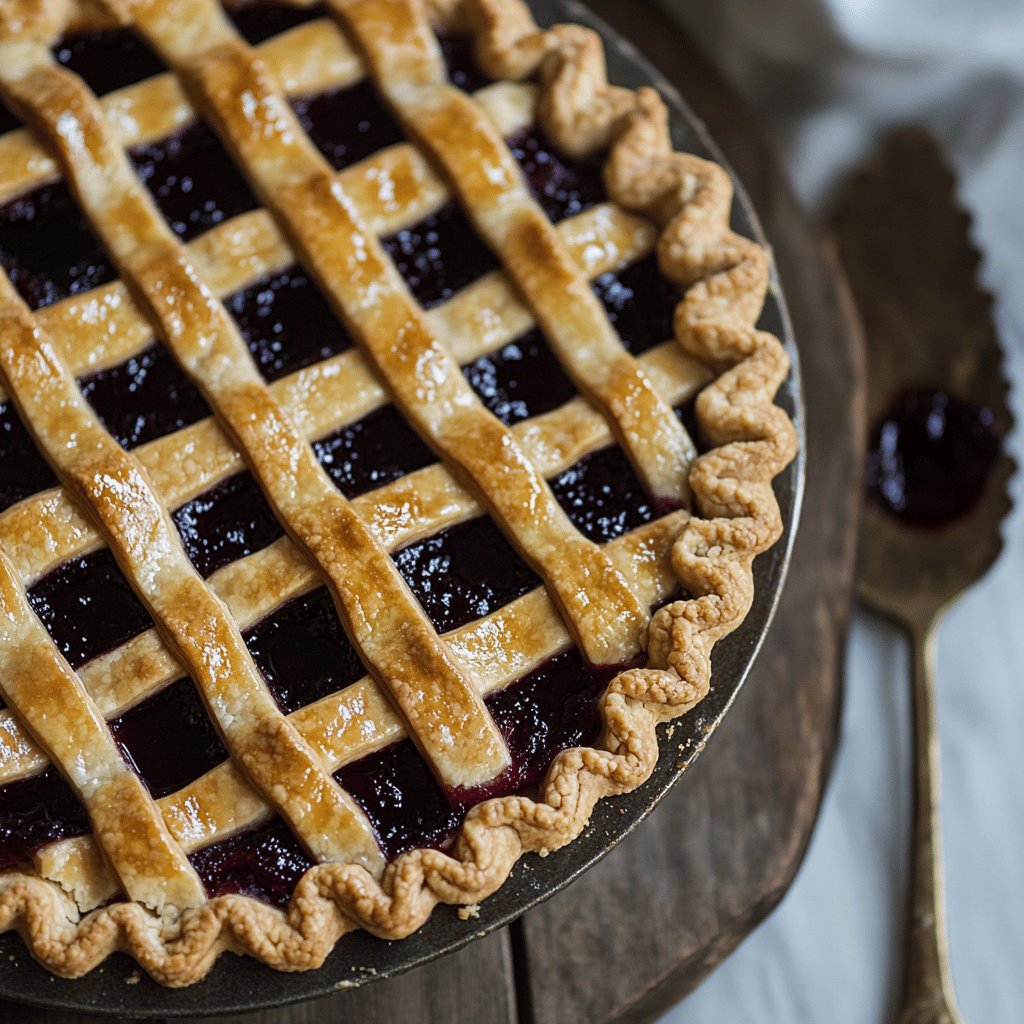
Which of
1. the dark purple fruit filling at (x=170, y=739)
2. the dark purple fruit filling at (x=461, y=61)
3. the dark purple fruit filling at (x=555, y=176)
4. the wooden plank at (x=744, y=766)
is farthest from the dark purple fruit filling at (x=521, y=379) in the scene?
the wooden plank at (x=744, y=766)

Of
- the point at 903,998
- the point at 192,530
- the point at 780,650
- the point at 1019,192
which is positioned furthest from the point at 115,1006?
the point at 1019,192

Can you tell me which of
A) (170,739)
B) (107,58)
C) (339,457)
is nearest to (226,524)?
(339,457)

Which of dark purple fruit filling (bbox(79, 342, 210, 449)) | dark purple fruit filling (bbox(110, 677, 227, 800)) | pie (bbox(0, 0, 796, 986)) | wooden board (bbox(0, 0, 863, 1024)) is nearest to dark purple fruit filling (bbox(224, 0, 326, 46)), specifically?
pie (bbox(0, 0, 796, 986))

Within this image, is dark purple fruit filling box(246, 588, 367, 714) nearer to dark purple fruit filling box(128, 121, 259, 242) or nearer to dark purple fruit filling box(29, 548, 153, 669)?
dark purple fruit filling box(29, 548, 153, 669)

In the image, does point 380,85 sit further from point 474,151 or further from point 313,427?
point 313,427

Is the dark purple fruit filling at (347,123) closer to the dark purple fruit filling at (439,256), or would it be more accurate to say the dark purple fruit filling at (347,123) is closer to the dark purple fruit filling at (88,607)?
the dark purple fruit filling at (439,256)

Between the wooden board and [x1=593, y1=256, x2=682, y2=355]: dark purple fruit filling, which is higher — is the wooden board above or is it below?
below
